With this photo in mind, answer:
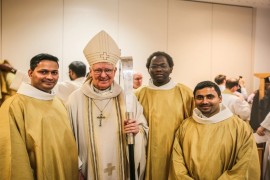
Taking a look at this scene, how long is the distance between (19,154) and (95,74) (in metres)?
0.91

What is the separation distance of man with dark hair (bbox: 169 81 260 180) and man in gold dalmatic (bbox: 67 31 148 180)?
1.23ft

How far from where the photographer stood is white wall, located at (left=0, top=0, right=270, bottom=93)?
5223mm

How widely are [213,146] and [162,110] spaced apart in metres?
0.61

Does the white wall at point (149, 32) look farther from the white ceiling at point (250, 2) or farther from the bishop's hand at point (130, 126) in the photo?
the bishop's hand at point (130, 126)

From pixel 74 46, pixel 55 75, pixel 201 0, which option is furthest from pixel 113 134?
pixel 201 0

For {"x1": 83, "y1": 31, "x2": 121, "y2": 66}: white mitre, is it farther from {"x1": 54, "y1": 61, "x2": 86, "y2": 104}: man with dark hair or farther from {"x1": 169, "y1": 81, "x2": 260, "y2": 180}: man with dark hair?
{"x1": 54, "y1": 61, "x2": 86, "y2": 104}: man with dark hair

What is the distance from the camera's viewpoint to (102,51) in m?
2.54

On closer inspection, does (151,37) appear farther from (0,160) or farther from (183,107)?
(0,160)

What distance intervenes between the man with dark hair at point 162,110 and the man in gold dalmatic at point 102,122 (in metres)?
0.21

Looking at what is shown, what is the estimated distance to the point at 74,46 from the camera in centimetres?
552

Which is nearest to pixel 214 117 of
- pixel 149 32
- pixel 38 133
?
pixel 38 133

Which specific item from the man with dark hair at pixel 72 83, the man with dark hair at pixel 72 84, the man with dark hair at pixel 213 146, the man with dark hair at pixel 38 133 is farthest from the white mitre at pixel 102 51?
the man with dark hair at pixel 72 83

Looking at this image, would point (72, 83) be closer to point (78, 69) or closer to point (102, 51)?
point (78, 69)

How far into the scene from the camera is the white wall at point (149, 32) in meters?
5.22
